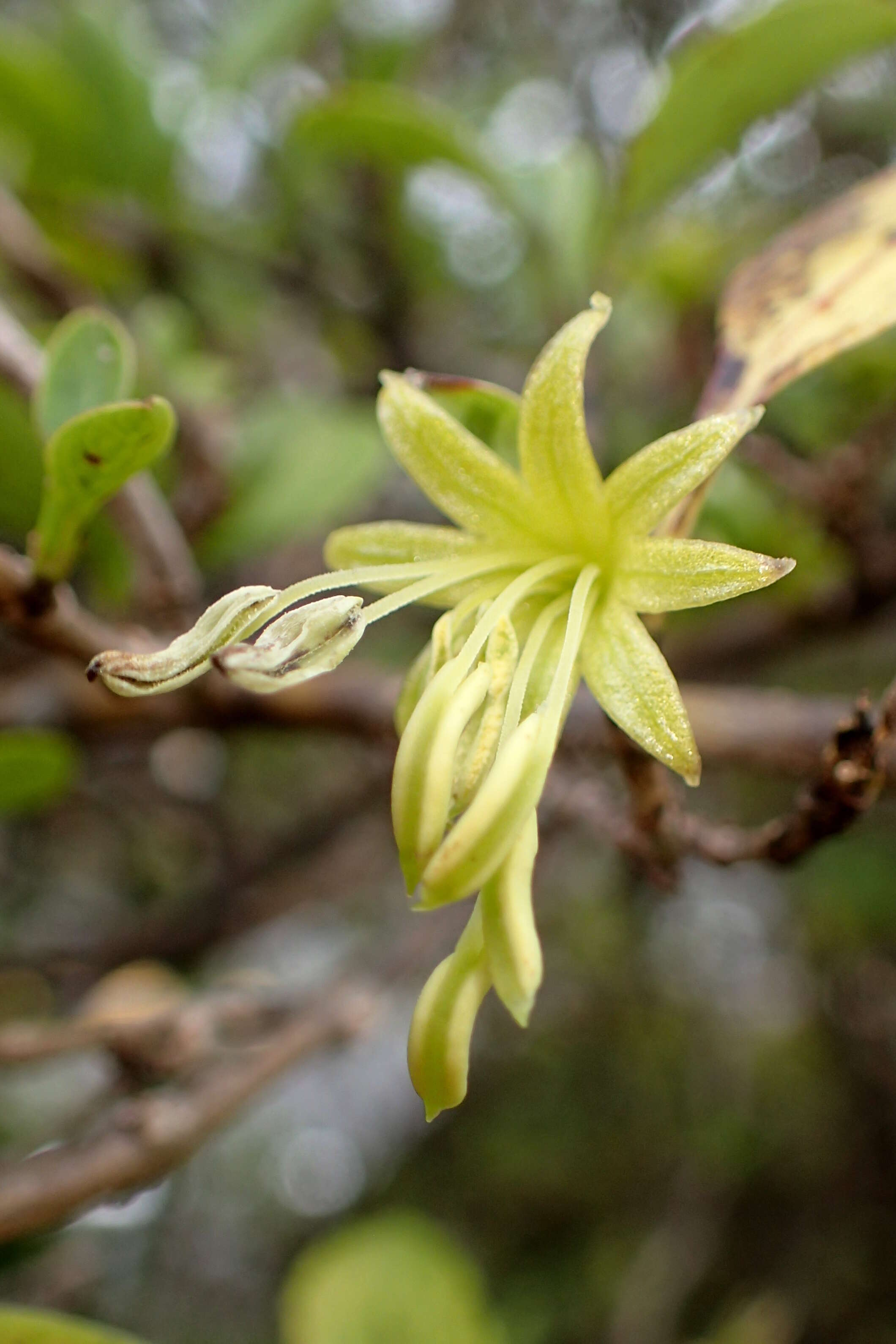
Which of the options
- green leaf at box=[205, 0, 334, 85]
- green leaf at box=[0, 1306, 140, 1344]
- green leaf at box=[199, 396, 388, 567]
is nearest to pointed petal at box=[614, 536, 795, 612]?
green leaf at box=[0, 1306, 140, 1344]

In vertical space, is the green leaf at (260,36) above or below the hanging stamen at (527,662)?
above

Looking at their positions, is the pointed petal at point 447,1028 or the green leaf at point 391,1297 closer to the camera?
the pointed petal at point 447,1028

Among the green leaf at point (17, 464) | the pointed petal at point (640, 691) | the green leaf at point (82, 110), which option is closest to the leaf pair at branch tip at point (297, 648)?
the pointed petal at point (640, 691)

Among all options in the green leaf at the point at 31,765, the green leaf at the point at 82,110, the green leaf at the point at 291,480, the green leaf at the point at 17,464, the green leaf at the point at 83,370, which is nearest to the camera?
the green leaf at the point at 83,370

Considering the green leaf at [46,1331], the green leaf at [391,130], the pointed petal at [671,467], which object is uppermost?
the green leaf at [391,130]

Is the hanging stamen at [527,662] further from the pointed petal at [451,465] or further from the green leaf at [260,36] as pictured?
the green leaf at [260,36]

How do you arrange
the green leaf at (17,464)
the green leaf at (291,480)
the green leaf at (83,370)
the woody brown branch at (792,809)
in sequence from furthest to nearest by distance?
the green leaf at (291,480), the green leaf at (17,464), the green leaf at (83,370), the woody brown branch at (792,809)

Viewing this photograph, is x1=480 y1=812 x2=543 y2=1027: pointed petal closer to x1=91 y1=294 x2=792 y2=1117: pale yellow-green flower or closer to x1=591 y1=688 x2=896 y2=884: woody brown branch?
x1=91 y1=294 x2=792 y2=1117: pale yellow-green flower
